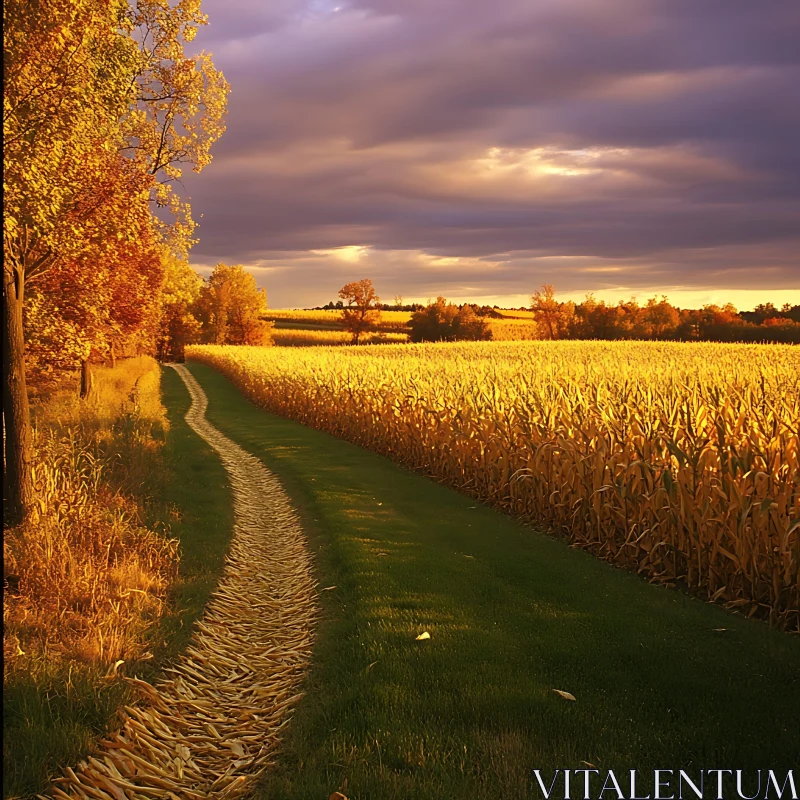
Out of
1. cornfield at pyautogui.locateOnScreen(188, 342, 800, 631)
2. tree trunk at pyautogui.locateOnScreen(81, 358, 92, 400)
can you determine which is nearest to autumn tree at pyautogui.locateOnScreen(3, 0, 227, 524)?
cornfield at pyautogui.locateOnScreen(188, 342, 800, 631)

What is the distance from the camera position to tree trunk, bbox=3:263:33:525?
961cm

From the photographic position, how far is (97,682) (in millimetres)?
5906

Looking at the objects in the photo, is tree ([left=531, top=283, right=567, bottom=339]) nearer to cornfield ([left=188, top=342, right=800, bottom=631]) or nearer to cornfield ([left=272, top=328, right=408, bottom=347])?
cornfield ([left=272, top=328, right=408, bottom=347])

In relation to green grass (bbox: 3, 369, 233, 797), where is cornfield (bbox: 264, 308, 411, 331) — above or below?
above

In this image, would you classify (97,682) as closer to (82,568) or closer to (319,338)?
(82,568)

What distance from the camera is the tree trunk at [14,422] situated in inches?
378

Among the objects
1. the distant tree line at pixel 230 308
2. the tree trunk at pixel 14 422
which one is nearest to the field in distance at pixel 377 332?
the distant tree line at pixel 230 308

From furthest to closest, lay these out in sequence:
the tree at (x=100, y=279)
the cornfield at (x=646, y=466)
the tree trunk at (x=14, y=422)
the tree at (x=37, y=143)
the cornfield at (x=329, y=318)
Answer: the cornfield at (x=329, y=318)
the tree at (x=100, y=279)
the tree trunk at (x=14, y=422)
the tree at (x=37, y=143)
the cornfield at (x=646, y=466)

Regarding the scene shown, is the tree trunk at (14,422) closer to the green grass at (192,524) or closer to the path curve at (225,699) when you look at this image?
the green grass at (192,524)

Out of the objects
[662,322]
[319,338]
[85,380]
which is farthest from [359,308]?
[85,380]

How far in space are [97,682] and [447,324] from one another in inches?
3121

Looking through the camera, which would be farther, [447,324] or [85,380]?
[447,324]

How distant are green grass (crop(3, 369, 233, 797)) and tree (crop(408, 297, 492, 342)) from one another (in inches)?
2769

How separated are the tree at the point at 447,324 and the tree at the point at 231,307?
78.8 feet
